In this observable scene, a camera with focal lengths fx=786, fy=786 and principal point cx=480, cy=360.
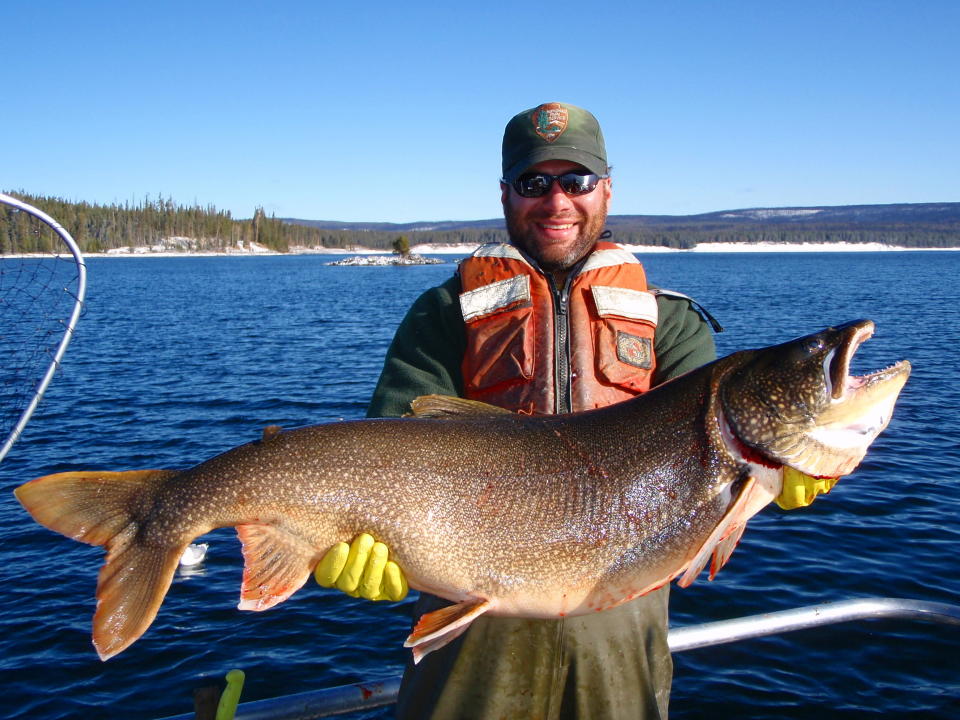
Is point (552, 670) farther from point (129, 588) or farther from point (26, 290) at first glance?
point (26, 290)

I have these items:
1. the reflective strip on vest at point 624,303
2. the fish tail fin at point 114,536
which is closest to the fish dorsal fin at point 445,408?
the reflective strip on vest at point 624,303

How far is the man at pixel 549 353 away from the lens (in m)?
3.82

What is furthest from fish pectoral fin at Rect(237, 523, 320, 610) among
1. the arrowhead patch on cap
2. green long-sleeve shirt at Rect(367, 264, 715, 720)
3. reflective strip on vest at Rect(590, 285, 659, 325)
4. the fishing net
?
the arrowhead patch on cap

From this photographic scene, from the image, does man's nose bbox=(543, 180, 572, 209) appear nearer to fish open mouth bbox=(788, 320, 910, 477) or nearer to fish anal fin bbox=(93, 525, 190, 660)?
fish open mouth bbox=(788, 320, 910, 477)

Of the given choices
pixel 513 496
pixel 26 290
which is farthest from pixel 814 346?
pixel 26 290

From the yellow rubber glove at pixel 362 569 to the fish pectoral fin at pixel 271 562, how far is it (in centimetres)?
10

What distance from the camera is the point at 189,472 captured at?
3572 millimetres

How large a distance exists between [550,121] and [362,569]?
2.54m

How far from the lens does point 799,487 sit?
344 centimetres

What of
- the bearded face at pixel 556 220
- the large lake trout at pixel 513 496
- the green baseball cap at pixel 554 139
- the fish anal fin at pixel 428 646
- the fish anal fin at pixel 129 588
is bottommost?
the fish anal fin at pixel 428 646

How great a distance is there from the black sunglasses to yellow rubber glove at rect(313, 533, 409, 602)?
2.08 m

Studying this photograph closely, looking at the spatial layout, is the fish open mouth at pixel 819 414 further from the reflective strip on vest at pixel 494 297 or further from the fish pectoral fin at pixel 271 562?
the fish pectoral fin at pixel 271 562

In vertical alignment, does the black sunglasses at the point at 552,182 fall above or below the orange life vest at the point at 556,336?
above

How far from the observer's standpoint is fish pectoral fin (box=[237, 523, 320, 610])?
11.5ft
